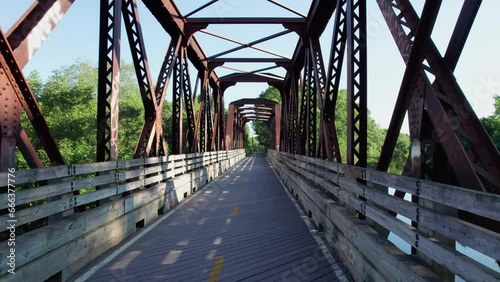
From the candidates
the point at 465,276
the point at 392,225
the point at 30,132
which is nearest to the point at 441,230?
the point at 465,276

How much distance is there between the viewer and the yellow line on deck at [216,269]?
4.33 m

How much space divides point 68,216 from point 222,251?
2.22 m

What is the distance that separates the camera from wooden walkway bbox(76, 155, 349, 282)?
14.7ft

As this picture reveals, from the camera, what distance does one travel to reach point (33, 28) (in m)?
4.92

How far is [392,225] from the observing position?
354cm

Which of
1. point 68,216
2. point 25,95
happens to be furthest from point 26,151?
point 68,216

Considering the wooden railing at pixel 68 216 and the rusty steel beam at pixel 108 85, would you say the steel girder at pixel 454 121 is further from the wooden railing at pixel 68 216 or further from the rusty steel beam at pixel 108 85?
the rusty steel beam at pixel 108 85

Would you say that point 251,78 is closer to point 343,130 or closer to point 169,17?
point 169,17

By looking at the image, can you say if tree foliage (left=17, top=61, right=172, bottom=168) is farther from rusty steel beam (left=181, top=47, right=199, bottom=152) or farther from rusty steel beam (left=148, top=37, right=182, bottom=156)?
rusty steel beam (left=148, top=37, right=182, bottom=156)

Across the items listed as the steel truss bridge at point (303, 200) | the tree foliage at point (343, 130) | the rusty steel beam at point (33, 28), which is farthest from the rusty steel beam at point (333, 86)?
the tree foliage at point (343, 130)

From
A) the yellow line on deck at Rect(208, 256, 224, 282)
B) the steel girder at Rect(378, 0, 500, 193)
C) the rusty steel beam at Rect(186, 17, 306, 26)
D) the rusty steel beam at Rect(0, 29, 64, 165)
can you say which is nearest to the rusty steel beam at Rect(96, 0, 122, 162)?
the rusty steel beam at Rect(0, 29, 64, 165)

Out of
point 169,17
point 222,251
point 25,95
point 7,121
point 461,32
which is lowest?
point 222,251

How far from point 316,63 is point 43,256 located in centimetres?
1004

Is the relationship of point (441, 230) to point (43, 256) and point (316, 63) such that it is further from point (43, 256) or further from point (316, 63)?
Result: point (316, 63)
